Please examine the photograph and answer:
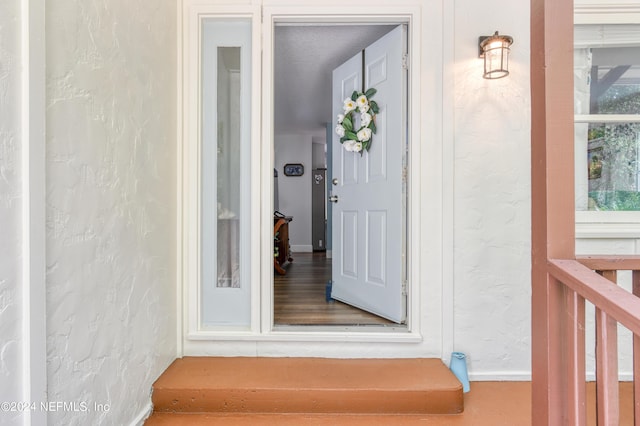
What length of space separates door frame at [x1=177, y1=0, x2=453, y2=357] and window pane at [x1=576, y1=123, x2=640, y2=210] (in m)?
0.82

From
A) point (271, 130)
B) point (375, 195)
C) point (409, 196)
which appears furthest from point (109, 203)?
point (375, 195)

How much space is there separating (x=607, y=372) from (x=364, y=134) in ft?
6.23

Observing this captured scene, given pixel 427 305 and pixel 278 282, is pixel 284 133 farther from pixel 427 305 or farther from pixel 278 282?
pixel 427 305

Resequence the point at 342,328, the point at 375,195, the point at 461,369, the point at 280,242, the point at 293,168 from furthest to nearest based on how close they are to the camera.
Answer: the point at 293,168 < the point at 280,242 < the point at 375,195 < the point at 342,328 < the point at 461,369

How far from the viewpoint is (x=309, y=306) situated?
2.56 metres

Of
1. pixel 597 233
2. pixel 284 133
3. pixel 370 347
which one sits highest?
pixel 284 133

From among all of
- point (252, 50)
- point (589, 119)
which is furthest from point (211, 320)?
point (589, 119)

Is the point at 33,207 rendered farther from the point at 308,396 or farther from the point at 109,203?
the point at 308,396

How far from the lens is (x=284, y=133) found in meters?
6.26

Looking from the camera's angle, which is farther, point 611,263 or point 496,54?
point 496,54

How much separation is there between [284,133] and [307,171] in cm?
84

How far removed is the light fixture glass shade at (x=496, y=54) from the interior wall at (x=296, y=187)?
4.68 m

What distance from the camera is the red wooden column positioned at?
1.01 metres

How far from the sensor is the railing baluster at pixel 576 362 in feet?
3.07
